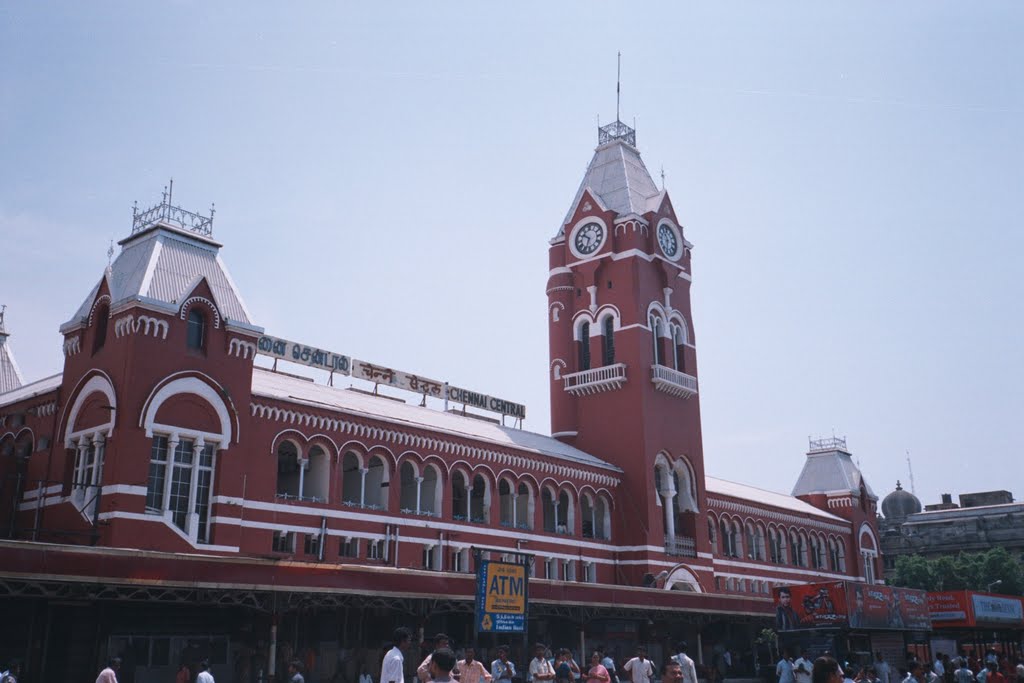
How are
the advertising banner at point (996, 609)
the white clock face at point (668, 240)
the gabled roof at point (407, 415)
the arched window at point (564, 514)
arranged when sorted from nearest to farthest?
the gabled roof at point (407, 415) < the advertising banner at point (996, 609) < the arched window at point (564, 514) < the white clock face at point (668, 240)

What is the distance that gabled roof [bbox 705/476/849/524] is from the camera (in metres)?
62.6

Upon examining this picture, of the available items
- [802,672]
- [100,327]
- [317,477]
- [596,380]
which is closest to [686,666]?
[802,672]

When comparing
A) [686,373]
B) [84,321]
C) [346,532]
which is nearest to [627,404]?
[686,373]

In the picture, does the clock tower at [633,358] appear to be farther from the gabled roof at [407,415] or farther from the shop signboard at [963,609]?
the shop signboard at [963,609]

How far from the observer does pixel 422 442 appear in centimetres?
4200

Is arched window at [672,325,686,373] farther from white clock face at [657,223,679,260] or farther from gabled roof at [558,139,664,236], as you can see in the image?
gabled roof at [558,139,664,236]

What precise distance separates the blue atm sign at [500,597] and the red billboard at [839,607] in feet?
56.2

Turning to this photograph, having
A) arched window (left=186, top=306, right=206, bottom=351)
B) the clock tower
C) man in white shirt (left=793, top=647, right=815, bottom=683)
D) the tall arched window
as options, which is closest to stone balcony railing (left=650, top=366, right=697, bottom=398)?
the clock tower

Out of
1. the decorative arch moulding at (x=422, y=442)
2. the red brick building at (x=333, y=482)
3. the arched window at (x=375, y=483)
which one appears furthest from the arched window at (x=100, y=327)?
the arched window at (x=375, y=483)

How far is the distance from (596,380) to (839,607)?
2021cm

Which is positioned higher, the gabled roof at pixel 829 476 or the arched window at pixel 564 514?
the gabled roof at pixel 829 476

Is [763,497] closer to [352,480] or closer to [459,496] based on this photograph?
[459,496]

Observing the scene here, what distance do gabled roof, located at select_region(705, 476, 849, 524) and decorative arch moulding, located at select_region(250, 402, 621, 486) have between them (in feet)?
43.6

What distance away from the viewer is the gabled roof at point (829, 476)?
76688 mm
